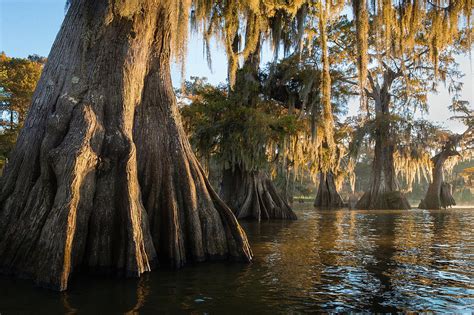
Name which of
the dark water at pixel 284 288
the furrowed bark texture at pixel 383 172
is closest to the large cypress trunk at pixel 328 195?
the furrowed bark texture at pixel 383 172

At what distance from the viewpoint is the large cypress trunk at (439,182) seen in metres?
32.2

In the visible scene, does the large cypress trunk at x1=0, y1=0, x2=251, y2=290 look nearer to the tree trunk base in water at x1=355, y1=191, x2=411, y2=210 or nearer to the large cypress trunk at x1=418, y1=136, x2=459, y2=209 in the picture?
the tree trunk base in water at x1=355, y1=191, x2=411, y2=210

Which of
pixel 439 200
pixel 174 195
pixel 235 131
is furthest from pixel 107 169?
pixel 439 200

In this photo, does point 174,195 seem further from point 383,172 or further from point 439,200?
point 439,200

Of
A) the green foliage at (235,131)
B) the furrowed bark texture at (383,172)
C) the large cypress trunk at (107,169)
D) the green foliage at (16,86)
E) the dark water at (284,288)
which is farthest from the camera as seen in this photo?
the furrowed bark texture at (383,172)

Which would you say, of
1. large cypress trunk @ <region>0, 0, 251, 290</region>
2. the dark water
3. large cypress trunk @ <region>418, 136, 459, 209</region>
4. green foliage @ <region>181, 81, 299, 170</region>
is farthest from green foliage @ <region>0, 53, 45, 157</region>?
large cypress trunk @ <region>418, 136, 459, 209</region>

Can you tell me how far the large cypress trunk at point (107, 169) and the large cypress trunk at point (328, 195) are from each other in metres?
27.8

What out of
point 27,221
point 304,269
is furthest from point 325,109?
point 27,221

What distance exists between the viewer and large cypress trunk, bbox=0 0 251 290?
19.0 feet

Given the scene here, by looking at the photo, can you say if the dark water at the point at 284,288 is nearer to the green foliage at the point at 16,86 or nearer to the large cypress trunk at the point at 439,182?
the green foliage at the point at 16,86

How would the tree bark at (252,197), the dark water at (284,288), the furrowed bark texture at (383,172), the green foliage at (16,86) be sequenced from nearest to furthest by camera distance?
the dark water at (284,288)
the tree bark at (252,197)
the green foliage at (16,86)
the furrowed bark texture at (383,172)

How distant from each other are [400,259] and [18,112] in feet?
96.6

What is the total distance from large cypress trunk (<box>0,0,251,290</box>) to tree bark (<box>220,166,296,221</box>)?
10758mm

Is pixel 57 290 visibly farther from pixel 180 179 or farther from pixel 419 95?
pixel 419 95
